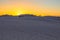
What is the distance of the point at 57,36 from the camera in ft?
5.51

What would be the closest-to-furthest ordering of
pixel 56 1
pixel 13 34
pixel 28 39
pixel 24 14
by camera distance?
pixel 28 39 → pixel 13 34 → pixel 56 1 → pixel 24 14

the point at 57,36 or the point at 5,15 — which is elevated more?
the point at 57,36

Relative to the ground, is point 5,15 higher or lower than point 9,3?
lower

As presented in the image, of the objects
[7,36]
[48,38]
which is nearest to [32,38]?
[48,38]

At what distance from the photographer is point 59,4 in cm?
440

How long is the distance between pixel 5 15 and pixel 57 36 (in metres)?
3.15

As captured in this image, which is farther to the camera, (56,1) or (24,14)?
(24,14)

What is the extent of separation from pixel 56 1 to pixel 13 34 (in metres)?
2.93

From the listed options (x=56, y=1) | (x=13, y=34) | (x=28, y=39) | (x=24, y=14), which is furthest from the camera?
(x=24, y=14)

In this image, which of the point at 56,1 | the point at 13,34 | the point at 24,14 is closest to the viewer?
the point at 13,34

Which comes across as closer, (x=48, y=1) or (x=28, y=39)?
(x=28, y=39)

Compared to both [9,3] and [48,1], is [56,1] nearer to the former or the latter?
[48,1]

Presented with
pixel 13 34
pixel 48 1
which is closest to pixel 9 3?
pixel 48 1

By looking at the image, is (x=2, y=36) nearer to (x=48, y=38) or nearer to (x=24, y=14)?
(x=48, y=38)
